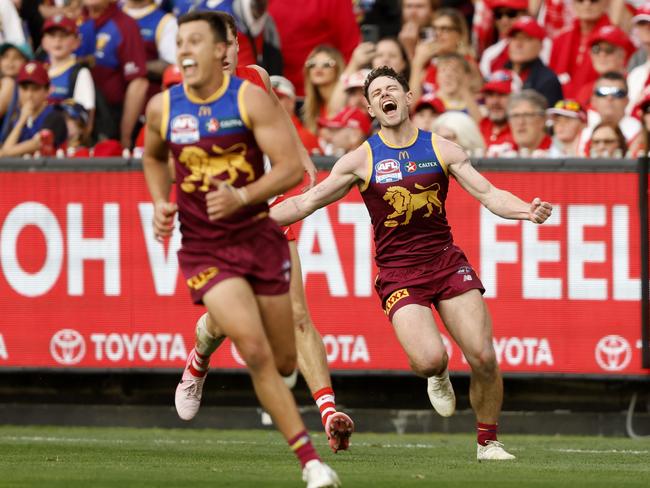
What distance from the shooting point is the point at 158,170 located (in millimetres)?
8344

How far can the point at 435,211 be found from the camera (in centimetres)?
1020

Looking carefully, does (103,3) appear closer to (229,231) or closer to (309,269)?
(309,269)

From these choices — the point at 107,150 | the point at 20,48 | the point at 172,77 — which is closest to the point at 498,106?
the point at 172,77

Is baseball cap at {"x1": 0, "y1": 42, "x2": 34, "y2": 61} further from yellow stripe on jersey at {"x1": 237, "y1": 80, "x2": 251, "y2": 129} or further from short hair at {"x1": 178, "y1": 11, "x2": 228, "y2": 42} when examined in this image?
yellow stripe on jersey at {"x1": 237, "y1": 80, "x2": 251, "y2": 129}

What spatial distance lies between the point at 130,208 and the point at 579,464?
494cm

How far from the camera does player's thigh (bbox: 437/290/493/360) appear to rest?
10.0 metres

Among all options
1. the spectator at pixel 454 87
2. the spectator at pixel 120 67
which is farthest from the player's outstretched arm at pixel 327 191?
the spectator at pixel 120 67

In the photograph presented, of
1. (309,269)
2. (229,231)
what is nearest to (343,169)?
(229,231)

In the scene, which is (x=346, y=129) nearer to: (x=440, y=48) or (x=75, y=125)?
(x=440, y=48)

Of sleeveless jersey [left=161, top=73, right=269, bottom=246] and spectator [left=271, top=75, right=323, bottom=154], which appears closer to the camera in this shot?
sleeveless jersey [left=161, top=73, right=269, bottom=246]

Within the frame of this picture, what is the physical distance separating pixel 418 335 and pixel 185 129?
8.76 ft

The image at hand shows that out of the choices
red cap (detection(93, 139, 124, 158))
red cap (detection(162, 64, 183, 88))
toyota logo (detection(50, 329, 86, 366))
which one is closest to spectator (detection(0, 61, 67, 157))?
red cap (detection(93, 139, 124, 158))

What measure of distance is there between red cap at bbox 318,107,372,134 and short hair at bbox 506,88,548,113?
1.30 metres

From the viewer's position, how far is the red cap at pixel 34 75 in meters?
15.2
